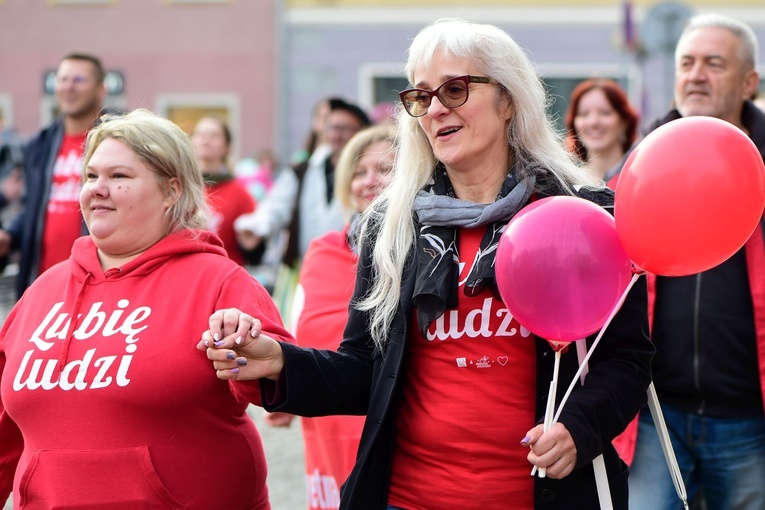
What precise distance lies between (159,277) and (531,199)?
108cm

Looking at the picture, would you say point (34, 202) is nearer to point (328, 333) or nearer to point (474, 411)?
point (328, 333)

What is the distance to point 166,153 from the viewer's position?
3.37m

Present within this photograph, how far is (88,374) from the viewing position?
3074 mm

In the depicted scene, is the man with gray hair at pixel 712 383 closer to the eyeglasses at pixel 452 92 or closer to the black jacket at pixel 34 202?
the eyeglasses at pixel 452 92

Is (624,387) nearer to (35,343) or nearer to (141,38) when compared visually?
(35,343)

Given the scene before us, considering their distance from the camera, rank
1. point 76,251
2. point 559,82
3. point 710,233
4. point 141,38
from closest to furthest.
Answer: point 710,233 → point 76,251 → point 559,82 → point 141,38

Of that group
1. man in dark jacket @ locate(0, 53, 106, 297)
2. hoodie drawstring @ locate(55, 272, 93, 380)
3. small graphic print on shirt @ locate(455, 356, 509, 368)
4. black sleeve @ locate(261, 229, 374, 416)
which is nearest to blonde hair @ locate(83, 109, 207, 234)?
hoodie drawstring @ locate(55, 272, 93, 380)

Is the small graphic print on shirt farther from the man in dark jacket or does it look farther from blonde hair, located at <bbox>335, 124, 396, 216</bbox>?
the man in dark jacket

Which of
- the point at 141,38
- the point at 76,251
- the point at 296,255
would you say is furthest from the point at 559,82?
the point at 76,251

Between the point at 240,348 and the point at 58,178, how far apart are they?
3.17 metres

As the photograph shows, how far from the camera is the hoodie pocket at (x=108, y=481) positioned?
3016 millimetres

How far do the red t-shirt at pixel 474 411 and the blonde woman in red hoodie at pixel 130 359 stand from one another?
503 millimetres

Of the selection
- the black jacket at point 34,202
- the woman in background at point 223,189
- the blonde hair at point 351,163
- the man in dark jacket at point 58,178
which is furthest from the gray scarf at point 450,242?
the woman in background at point 223,189

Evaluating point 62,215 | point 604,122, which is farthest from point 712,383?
point 62,215
